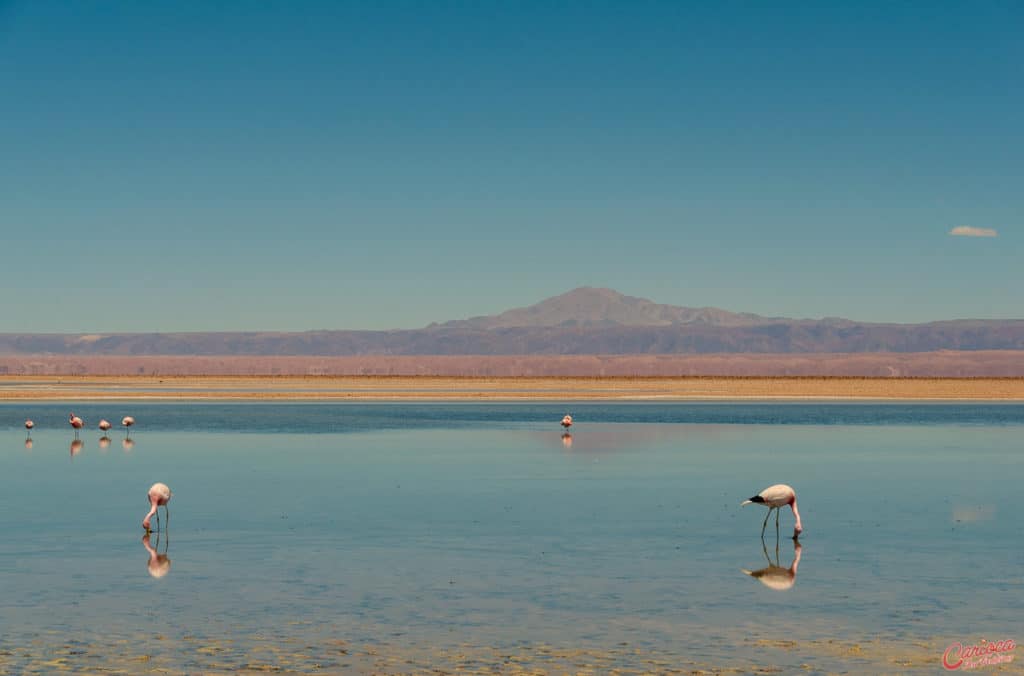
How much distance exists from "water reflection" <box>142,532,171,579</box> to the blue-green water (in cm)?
9

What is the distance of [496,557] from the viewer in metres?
17.9

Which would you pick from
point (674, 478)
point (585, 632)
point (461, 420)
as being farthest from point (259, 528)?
point (461, 420)

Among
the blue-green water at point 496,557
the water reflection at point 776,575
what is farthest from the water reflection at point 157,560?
the water reflection at point 776,575

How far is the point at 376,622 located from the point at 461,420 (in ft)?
136

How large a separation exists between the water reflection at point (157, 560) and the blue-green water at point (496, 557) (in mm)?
86

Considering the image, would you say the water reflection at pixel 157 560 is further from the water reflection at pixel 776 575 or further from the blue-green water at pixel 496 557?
the water reflection at pixel 776 575

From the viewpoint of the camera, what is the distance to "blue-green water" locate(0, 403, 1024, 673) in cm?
1287

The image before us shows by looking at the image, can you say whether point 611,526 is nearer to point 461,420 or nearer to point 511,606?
point 511,606

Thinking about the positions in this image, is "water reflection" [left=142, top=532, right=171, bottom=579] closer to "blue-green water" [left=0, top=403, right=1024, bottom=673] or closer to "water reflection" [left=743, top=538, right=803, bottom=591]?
"blue-green water" [left=0, top=403, right=1024, bottom=673]

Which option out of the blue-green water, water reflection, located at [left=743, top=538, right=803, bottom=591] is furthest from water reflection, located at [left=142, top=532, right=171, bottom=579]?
water reflection, located at [left=743, top=538, right=803, bottom=591]

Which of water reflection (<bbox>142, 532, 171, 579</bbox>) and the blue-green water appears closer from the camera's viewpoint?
the blue-green water

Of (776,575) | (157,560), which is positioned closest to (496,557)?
(776,575)

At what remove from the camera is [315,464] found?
3266 centimetres

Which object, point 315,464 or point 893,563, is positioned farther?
point 315,464
